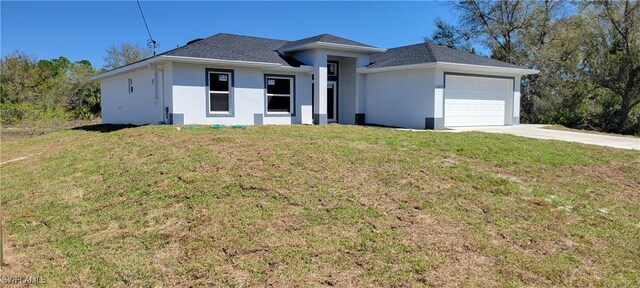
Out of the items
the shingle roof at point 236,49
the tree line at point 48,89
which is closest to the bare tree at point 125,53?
the tree line at point 48,89

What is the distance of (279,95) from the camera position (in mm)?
18609

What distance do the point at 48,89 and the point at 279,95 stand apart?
99.9 ft

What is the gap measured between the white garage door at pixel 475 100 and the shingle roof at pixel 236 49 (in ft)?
21.3

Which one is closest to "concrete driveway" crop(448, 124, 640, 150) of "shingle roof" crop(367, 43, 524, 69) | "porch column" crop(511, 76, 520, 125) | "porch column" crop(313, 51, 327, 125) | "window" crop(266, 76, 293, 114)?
"shingle roof" crop(367, 43, 524, 69)

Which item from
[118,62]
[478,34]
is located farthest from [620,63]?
[118,62]

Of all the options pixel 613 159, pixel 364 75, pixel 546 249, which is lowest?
pixel 546 249

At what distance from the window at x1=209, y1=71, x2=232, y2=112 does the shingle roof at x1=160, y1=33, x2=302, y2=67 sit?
766 mm

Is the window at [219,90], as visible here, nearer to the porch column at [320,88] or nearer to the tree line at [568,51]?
the porch column at [320,88]

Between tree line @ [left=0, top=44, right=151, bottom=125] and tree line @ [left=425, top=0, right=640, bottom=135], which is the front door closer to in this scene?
tree line @ [left=425, top=0, right=640, bottom=135]

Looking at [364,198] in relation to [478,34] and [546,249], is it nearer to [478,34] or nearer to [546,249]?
[546,249]

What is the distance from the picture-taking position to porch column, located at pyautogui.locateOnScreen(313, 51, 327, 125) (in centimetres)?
1866

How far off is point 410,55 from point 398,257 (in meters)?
15.5

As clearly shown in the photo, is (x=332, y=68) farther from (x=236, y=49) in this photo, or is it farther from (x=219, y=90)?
(x=219, y=90)

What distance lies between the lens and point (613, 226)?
5867 mm
